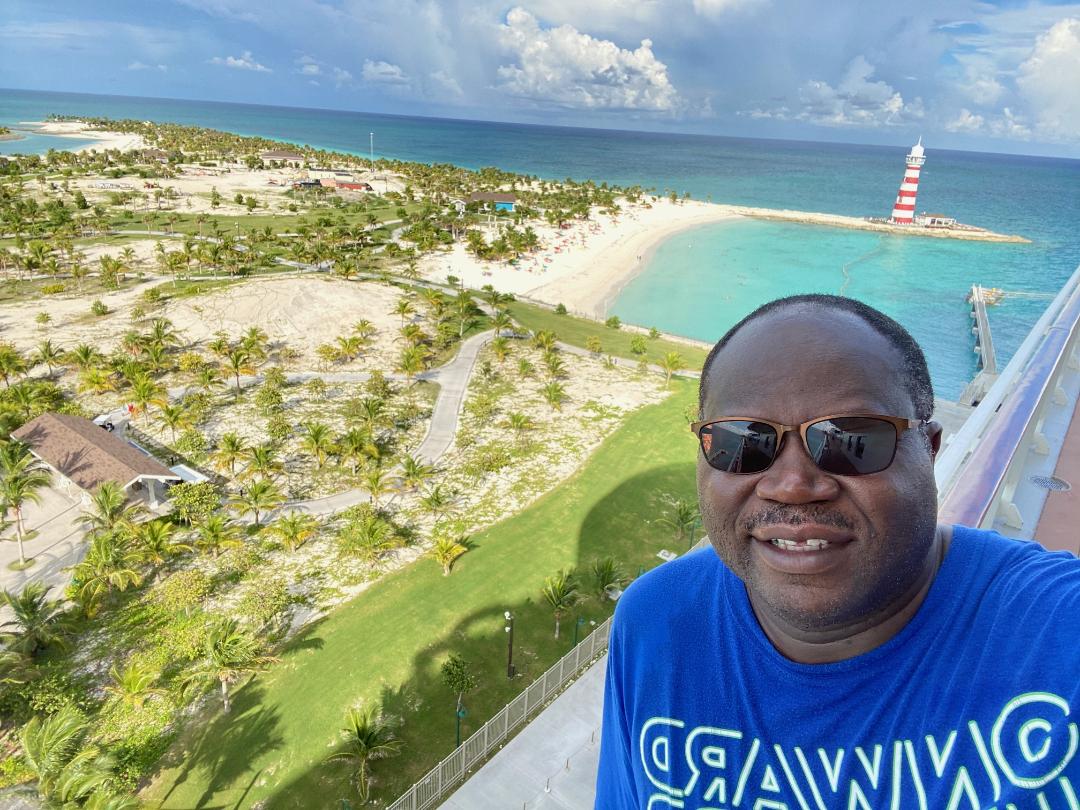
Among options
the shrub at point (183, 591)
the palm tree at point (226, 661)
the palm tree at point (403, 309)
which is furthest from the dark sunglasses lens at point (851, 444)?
the palm tree at point (403, 309)

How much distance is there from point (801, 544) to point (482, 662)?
18.2m

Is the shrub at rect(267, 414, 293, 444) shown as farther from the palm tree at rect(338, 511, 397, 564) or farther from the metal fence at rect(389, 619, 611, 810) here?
the metal fence at rect(389, 619, 611, 810)

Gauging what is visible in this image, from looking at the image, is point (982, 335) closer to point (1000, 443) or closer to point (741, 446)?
point (1000, 443)

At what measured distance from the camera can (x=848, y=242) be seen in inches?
3821

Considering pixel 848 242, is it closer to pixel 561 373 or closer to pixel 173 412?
pixel 561 373

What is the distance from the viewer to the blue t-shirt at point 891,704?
67.2 inches

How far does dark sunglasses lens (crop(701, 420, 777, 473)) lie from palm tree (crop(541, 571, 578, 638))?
18117 mm

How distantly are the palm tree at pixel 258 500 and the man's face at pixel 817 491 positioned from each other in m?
24.2

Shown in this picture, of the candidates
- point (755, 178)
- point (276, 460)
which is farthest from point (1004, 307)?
point (755, 178)

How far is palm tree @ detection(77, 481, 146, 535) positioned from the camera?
22.2 meters

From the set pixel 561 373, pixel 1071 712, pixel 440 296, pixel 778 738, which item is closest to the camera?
pixel 1071 712

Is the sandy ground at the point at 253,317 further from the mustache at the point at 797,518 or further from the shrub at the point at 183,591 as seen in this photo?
the mustache at the point at 797,518

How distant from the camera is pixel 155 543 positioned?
21.4 meters

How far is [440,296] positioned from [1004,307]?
2403 inches
